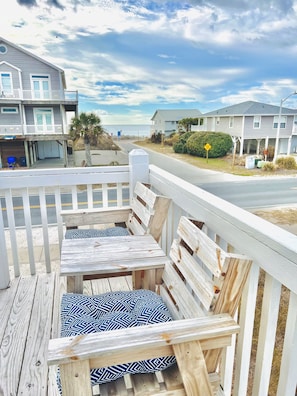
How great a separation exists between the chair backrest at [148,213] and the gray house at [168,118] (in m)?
5.49

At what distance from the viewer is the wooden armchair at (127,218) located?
133 centimetres

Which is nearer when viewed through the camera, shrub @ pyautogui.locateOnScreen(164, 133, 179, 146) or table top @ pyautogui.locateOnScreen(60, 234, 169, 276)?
table top @ pyautogui.locateOnScreen(60, 234, 169, 276)

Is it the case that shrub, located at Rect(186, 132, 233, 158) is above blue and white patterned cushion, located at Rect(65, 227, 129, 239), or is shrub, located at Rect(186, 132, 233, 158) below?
above

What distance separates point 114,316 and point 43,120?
9206 mm

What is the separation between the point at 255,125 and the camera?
5.77 m

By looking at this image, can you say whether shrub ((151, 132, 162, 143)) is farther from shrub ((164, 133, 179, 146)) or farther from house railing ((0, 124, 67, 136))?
house railing ((0, 124, 67, 136))

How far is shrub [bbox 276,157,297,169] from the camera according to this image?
3296mm

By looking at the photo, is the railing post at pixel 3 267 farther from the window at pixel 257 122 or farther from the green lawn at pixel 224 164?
the window at pixel 257 122

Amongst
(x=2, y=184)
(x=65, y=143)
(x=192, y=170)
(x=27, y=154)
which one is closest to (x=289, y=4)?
(x=192, y=170)

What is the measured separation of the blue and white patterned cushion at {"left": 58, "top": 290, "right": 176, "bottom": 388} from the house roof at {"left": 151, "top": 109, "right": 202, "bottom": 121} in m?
7.55

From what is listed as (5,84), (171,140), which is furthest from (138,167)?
(5,84)

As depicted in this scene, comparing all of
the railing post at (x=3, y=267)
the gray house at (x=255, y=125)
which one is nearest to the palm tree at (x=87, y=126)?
the gray house at (x=255, y=125)

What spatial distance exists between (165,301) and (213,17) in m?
7.42

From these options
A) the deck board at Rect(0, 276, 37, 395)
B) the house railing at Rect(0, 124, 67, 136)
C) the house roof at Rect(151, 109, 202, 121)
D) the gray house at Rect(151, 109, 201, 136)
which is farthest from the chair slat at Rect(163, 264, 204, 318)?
the house railing at Rect(0, 124, 67, 136)
